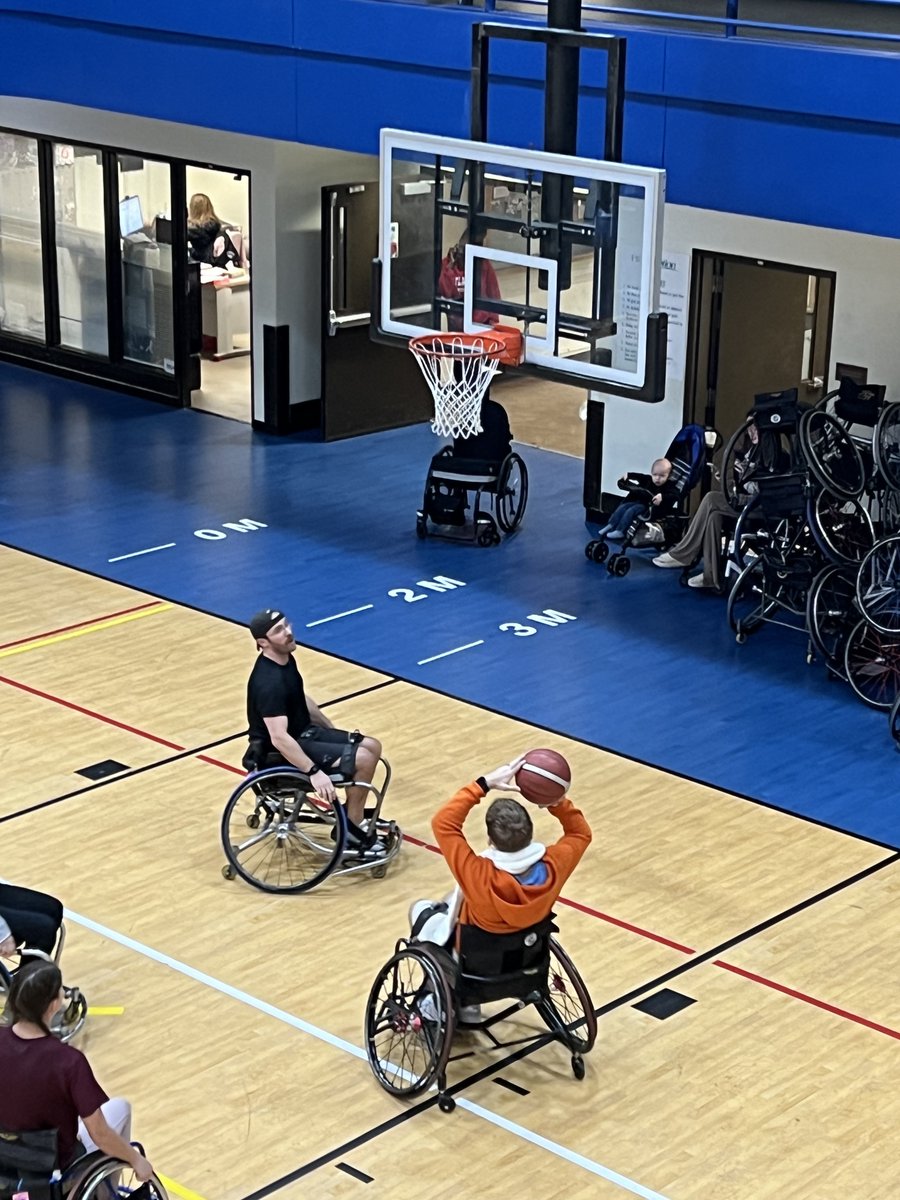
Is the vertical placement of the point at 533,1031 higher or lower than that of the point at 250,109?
lower

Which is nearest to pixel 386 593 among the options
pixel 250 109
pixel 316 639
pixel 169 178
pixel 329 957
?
pixel 316 639

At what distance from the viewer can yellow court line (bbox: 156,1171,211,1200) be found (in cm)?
752

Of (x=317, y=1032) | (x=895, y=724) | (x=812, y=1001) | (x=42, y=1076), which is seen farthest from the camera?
(x=895, y=724)

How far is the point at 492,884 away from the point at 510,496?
8720mm

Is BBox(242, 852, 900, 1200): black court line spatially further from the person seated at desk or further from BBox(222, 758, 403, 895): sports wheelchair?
the person seated at desk

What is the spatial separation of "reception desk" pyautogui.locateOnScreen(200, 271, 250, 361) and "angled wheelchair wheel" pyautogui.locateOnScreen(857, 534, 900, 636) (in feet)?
38.6

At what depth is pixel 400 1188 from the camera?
300 inches

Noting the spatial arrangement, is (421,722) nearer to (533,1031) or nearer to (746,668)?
(746,668)

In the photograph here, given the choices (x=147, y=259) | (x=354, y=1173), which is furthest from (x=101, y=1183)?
(x=147, y=259)

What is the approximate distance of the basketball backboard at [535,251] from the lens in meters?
12.4

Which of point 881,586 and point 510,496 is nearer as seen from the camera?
point 881,586

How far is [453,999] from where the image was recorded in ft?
26.3

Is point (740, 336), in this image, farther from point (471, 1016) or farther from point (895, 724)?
point (471, 1016)

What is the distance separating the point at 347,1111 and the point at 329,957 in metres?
1.36
